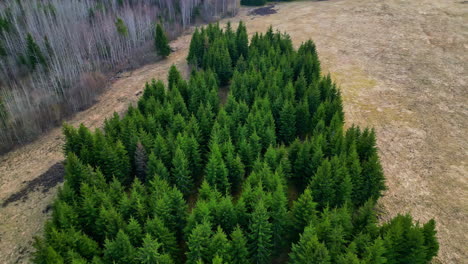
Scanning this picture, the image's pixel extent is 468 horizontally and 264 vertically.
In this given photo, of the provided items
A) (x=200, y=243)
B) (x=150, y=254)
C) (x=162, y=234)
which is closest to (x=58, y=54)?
(x=162, y=234)

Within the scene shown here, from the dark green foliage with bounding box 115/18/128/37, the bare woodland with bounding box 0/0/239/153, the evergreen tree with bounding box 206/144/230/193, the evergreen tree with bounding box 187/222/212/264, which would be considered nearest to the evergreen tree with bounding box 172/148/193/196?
the evergreen tree with bounding box 206/144/230/193

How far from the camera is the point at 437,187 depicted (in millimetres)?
17281

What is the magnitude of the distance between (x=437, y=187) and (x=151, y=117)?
17.0 meters

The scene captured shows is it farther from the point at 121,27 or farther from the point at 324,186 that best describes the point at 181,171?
the point at 121,27

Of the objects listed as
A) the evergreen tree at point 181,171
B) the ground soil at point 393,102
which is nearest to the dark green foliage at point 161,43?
the ground soil at point 393,102

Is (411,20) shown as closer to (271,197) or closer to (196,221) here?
(271,197)

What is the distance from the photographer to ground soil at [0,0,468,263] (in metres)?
16.5

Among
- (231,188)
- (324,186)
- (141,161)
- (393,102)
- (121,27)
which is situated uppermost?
(121,27)

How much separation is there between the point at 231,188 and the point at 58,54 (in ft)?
81.2

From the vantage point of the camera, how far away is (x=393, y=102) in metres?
24.8

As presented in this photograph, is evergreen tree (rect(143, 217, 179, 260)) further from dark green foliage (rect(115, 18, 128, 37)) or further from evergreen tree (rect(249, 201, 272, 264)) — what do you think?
dark green foliage (rect(115, 18, 128, 37))

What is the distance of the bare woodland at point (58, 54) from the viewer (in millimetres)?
25836

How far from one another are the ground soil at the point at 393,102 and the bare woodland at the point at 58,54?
5.87 ft

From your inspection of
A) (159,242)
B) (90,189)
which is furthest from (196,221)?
(90,189)
